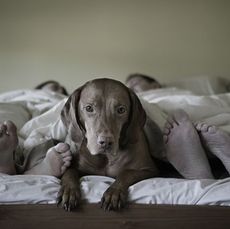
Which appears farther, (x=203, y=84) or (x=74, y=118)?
(x=203, y=84)

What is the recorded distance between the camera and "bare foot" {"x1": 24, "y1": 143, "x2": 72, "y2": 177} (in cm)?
132

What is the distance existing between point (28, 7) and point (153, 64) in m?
1.16

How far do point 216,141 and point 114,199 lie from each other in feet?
1.48

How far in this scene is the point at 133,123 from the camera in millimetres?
1323

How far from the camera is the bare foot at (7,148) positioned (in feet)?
4.37

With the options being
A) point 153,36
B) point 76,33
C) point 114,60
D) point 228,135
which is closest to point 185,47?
point 153,36

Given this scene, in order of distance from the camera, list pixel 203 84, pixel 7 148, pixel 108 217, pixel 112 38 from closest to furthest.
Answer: pixel 108 217 < pixel 7 148 < pixel 203 84 < pixel 112 38

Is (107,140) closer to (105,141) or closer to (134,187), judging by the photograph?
(105,141)

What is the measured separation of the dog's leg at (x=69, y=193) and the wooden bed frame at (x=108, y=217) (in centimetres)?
2

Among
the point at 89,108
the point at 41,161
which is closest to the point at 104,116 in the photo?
the point at 89,108

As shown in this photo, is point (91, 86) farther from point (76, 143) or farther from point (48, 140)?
point (48, 140)

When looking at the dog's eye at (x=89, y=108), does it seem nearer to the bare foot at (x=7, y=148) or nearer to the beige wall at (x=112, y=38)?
the bare foot at (x=7, y=148)

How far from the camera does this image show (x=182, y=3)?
335 centimetres

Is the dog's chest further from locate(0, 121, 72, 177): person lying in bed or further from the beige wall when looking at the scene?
the beige wall
